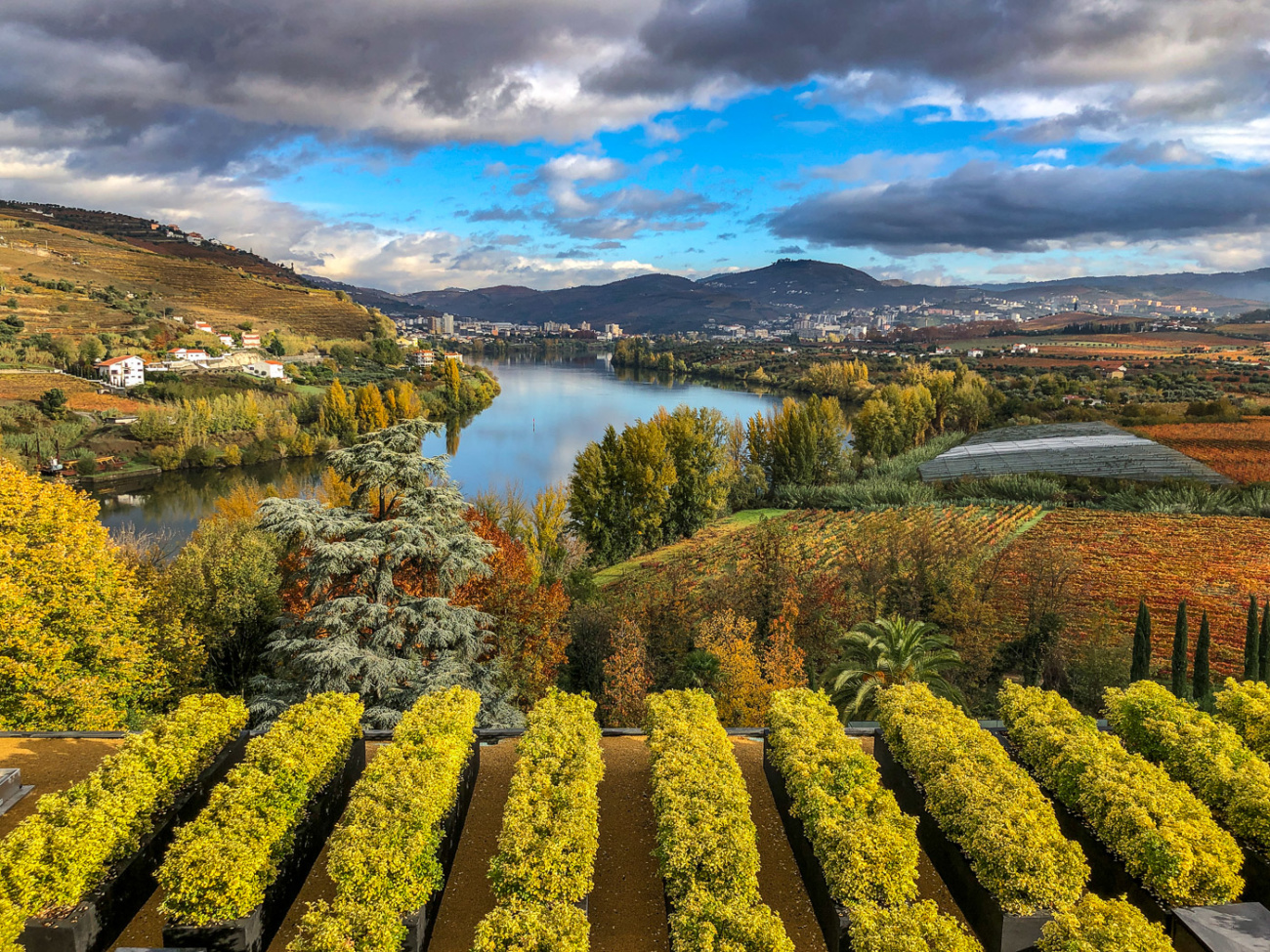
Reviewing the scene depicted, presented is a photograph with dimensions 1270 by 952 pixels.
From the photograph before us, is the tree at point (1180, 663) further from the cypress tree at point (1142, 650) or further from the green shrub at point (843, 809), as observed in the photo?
the green shrub at point (843, 809)

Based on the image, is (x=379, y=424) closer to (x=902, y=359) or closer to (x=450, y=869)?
(x=450, y=869)

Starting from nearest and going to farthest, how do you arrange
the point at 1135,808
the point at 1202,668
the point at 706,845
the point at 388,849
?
the point at 388,849 < the point at 706,845 < the point at 1135,808 < the point at 1202,668

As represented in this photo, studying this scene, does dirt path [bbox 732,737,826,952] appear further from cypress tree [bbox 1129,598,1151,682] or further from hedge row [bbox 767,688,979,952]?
cypress tree [bbox 1129,598,1151,682]

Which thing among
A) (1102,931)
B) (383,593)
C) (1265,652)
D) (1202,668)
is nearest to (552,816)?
(1102,931)

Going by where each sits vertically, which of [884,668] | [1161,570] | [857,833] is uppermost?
[857,833]

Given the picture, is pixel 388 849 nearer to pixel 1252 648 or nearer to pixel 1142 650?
pixel 1142 650

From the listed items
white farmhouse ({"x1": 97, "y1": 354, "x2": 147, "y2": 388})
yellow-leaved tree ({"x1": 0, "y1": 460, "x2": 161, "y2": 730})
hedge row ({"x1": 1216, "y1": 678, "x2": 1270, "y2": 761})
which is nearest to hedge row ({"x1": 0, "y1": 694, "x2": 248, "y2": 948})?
yellow-leaved tree ({"x1": 0, "y1": 460, "x2": 161, "y2": 730})
